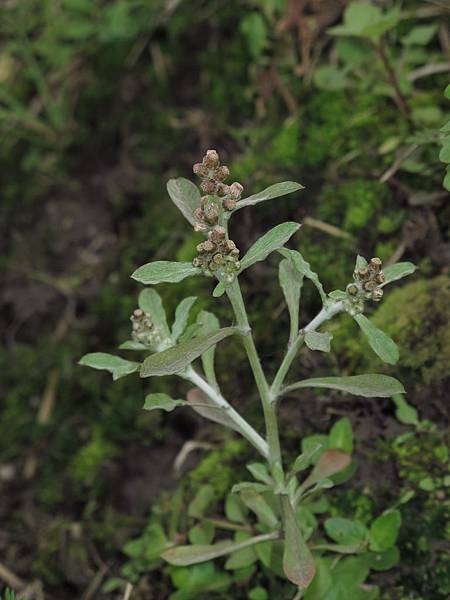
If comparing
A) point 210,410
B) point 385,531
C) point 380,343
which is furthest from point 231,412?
point 385,531

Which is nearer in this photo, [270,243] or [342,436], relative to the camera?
[270,243]

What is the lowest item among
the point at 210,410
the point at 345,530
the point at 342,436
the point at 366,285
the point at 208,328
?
the point at 345,530

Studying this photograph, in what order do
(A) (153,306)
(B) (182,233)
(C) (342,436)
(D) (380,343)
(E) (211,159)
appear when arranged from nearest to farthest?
(E) (211,159) → (D) (380,343) → (A) (153,306) → (C) (342,436) → (B) (182,233)

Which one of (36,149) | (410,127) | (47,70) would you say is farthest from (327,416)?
(47,70)

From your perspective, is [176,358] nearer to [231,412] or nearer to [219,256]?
[219,256]

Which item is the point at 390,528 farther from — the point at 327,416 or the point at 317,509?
the point at 327,416

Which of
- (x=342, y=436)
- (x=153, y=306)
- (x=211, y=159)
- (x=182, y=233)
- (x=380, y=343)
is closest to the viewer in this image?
(x=211, y=159)

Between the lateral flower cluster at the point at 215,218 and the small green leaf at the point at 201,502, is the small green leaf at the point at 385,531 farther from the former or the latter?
the lateral flower cluster at the point at 215,218
